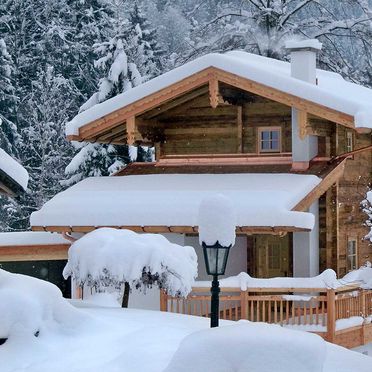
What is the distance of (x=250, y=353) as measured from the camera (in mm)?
7184

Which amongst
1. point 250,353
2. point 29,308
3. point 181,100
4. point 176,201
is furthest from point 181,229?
point 250,353

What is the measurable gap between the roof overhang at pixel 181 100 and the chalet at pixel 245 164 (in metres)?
0.03

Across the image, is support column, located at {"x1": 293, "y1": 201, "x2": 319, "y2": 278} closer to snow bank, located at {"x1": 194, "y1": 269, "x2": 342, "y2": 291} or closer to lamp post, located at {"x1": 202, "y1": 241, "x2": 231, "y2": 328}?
snow bank, located at {"x1": 194, "y1": 269, "x2": 342, "y2": 291}

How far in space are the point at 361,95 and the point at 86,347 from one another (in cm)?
1699

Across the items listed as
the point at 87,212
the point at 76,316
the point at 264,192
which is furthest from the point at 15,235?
the point at 76,316

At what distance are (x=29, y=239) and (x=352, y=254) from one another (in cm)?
835

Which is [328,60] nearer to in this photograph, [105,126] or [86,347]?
[105,126]

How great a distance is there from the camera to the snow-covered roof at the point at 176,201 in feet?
67.5

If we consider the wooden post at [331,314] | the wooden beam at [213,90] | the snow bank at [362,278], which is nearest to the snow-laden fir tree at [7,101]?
the wooden beam at [213,90]

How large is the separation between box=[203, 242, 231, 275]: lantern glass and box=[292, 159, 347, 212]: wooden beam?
841cm

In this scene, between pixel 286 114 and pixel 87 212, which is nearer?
pixel 87 212

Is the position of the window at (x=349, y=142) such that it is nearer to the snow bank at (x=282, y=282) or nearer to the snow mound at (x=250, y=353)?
the snow bank at (x=282, y=282)

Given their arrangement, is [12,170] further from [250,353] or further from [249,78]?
[249,78]

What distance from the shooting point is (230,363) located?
7.16 m
